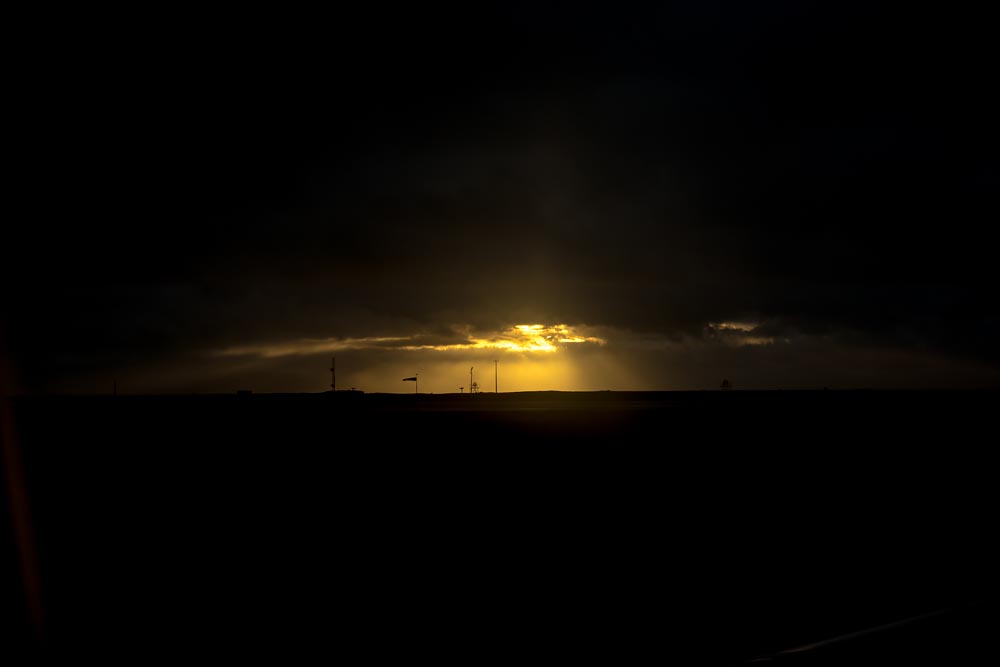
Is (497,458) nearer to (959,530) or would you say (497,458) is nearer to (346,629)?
(959,530)

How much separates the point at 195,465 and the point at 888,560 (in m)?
21.5

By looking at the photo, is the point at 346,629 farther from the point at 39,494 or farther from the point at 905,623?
the point at 39,494

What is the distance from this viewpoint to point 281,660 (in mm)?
8242

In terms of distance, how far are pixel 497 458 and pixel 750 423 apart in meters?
27.5

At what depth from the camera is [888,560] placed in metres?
12.7

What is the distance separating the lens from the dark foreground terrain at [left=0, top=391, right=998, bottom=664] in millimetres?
8680

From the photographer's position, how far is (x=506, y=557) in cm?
1286

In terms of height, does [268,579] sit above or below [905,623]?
below

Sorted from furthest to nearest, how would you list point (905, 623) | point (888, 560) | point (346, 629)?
point (888, 560)
point (346, 629)
point (905, 623)

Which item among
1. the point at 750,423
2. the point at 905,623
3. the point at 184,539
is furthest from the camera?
the point at 750,423

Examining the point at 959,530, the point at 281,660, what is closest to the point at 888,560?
the point at 959,530

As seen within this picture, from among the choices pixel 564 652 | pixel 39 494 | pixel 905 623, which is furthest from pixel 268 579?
pixel 39 494

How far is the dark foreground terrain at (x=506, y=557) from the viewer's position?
342 inches

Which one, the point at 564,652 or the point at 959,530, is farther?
the point at 959,530
